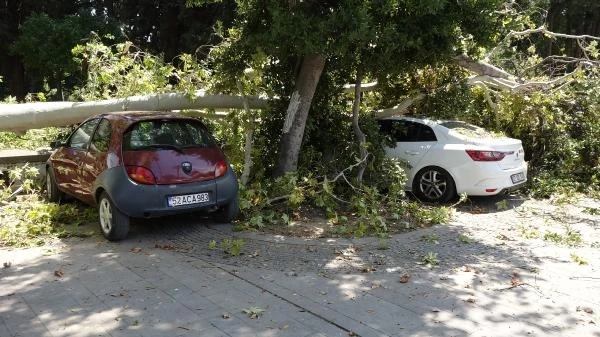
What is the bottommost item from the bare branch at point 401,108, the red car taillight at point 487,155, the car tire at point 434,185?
the car tire at point 434,185

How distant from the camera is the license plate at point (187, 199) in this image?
636 cm

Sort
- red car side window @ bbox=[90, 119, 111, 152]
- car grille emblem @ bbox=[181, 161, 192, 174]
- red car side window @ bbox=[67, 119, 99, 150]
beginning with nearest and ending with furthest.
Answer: car grille emblem @ bbox=[181, 161, 192, 174]
red car side window @ bbox=[90, 119, 111, 152]
red car side window @ bbox=[67, 119, 99, 150]

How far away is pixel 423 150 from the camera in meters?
8.99

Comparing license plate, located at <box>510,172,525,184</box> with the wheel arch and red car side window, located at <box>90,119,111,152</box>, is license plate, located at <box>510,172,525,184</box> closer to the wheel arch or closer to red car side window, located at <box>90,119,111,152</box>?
the wheel arch

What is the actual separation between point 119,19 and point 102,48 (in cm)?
1334

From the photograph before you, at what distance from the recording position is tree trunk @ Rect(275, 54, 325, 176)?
845 centimetres

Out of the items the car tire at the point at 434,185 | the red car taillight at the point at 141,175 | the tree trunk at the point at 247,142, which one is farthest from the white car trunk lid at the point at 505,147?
the red car taillight at the point at 141,175

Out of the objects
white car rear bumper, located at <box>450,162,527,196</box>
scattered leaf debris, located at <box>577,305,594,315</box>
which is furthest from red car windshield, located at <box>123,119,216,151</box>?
scattered leaf debris, located at <box>577,305,594,315</box>

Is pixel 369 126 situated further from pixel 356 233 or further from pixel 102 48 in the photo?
pixel 102 48

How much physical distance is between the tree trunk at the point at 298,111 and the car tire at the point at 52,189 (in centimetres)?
340

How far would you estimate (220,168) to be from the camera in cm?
689

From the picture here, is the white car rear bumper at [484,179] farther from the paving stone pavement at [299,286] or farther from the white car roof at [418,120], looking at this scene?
the paving stone pavement at [299,286]

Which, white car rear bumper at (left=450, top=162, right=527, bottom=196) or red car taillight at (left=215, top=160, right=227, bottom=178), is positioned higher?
red car taillight at (left=215, top=160, right=227, bottom=178)

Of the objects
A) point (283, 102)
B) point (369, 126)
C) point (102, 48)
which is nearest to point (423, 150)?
point (369, 126)
